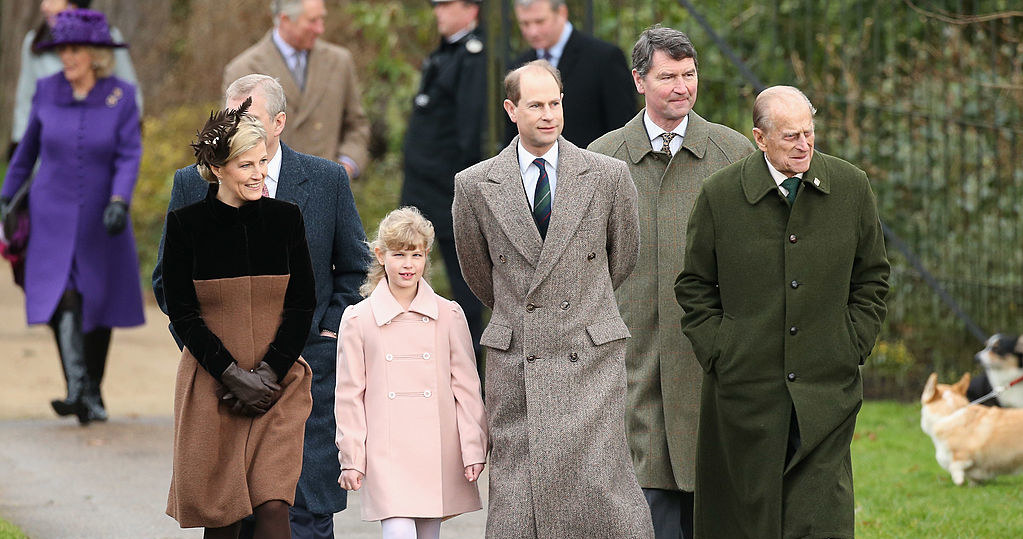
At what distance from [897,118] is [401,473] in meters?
5.54

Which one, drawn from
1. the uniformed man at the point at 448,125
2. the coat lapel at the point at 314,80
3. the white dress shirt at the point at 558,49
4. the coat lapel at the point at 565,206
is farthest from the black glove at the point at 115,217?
the coat lapel at the point at 565,206

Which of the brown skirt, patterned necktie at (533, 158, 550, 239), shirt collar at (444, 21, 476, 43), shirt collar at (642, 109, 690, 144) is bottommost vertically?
the brown skirt

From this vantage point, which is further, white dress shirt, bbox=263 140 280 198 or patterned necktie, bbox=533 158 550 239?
white dress shirt, bbox=263 140 280 198

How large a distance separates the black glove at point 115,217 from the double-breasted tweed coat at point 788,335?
13.9ft

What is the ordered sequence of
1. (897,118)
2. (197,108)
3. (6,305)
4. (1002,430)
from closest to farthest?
(1002,430) < (897,118) < (6,305) < (197,108)

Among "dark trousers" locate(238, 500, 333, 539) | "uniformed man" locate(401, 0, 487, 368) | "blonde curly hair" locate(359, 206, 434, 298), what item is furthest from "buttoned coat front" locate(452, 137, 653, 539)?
"uniformed man" locate(401, 0, 487, 368)

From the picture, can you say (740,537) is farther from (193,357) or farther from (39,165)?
(39,165)

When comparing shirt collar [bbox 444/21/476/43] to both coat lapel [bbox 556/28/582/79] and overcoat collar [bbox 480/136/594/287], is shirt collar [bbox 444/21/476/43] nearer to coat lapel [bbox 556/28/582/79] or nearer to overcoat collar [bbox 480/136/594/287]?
coat lapel [bbox 556/28/582/79]

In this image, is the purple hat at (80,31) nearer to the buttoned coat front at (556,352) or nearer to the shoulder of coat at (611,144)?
the shoulder of coat at (611,144)

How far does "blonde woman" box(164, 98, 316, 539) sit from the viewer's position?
14.7 feet

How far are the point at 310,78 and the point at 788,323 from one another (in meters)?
4.30

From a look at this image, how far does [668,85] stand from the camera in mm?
5211

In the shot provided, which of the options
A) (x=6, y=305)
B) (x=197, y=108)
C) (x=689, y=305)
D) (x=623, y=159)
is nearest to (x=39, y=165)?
(x=623, y=159)

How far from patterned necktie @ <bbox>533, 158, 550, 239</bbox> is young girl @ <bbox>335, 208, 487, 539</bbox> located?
34cm
